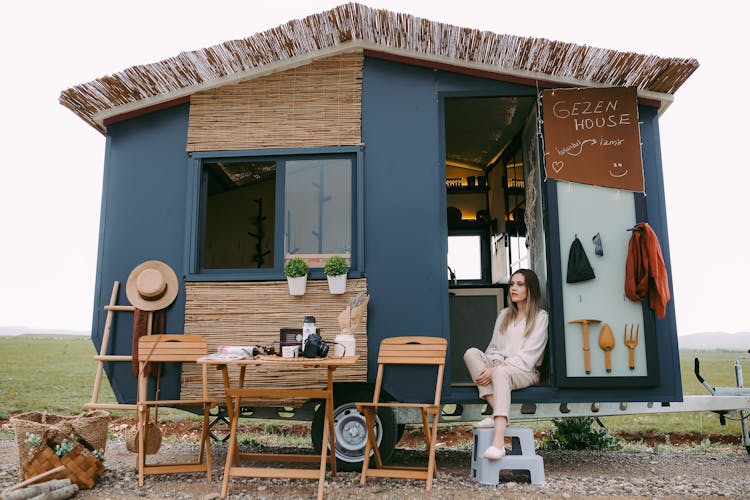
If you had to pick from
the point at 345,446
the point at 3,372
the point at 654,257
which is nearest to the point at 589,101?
the point at 654,257

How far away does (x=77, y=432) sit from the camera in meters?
4.14

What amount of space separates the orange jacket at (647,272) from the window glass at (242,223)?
4.30 m

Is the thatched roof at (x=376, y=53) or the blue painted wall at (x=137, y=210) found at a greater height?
the thatched roof at (x=376, y=53)

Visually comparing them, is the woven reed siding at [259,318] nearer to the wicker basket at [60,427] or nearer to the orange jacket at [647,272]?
the wicker basket at [60,427]

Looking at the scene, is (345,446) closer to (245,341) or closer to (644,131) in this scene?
(245,341)

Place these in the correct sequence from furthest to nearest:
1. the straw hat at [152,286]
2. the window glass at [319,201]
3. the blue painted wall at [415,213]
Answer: the window glass at [319,201]
the straw hat at [152,286]
the blue painted wall at [415,213]

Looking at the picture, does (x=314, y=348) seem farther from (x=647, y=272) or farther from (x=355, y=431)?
(x=647, y=272)

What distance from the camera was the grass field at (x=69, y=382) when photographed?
34.6ft

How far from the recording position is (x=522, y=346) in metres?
4.66

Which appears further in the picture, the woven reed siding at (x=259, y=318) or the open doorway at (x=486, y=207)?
the open doorway at (x=486, y=207)

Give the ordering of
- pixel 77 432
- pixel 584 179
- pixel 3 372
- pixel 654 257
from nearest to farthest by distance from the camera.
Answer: pixel 77 432, pixel 654 257, pixel 584 179, pixel 3 372

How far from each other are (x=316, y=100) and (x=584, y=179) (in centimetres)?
225

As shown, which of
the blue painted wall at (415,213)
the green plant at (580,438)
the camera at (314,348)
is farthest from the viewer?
the green plant at (580,438)

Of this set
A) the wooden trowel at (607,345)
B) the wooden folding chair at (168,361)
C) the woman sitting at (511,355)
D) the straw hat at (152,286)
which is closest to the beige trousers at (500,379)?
the woman sitting at (511,355)
